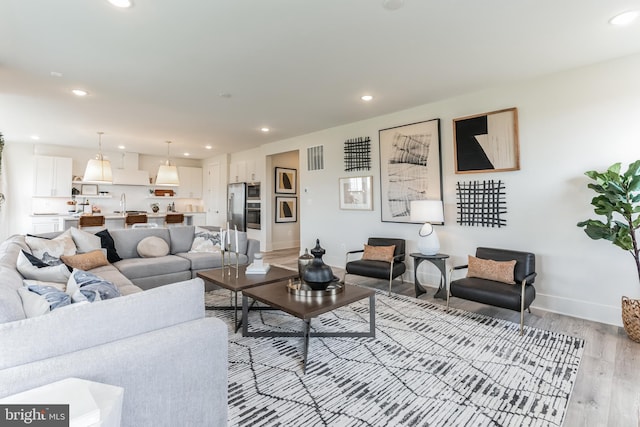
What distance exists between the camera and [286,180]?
8055 mm

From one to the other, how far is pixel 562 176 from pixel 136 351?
4144mm

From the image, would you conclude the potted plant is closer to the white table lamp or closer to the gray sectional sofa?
the white table lamp

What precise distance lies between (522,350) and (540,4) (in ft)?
8.78

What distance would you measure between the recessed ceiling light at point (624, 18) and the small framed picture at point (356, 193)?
3.29m

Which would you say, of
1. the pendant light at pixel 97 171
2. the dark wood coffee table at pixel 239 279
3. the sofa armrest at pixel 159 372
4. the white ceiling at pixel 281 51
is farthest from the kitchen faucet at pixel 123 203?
the sofa armrest at pixel 159 372

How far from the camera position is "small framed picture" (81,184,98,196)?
801cm

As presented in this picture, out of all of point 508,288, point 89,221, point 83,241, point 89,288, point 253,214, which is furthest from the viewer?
point 253,214

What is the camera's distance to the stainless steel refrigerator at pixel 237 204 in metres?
8.16

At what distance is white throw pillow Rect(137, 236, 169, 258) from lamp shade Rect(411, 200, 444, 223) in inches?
137

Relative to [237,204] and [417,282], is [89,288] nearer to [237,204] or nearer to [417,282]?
[417,282]

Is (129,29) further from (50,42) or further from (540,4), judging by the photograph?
(540,4)

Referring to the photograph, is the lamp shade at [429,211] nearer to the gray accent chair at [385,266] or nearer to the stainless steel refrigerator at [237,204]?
the gray accent chair at [385,266]

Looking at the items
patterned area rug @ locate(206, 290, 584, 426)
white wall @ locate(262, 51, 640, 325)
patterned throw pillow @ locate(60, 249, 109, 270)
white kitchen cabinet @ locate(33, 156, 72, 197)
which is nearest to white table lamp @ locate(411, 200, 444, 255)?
white wall @ locate(262, 51, 640, 325)

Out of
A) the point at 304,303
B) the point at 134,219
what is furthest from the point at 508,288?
the point at 134,219
